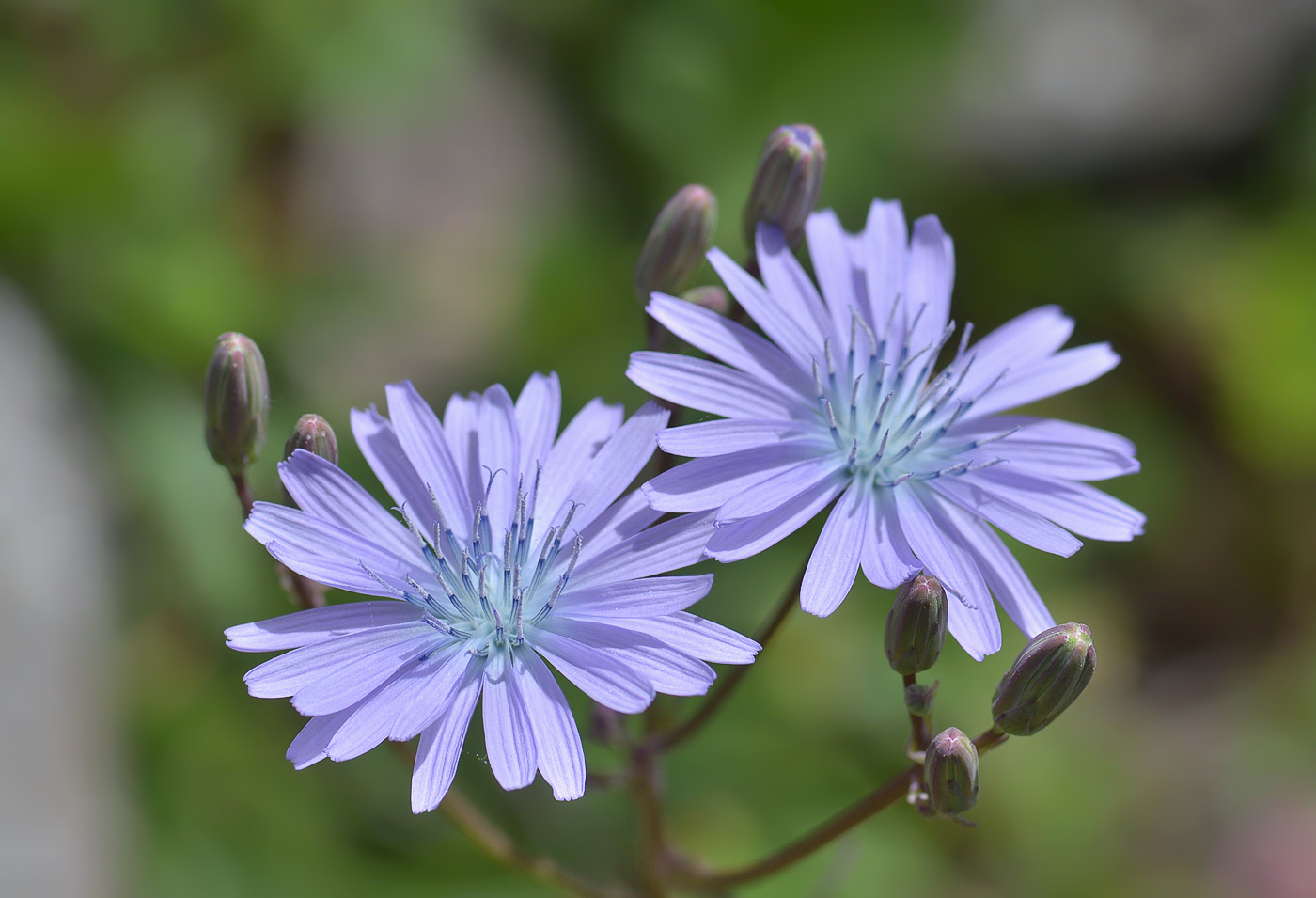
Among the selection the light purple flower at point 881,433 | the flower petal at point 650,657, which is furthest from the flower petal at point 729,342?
the flower petal at point 650,657

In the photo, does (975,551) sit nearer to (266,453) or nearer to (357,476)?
(357,476)

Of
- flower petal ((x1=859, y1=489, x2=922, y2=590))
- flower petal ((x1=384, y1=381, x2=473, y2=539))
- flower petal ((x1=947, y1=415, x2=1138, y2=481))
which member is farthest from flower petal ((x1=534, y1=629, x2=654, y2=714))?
flower petal ((x1=947, y1=415, x2=1138, y2=481))

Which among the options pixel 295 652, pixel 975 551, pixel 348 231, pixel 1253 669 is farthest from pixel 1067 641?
pixel 348 231

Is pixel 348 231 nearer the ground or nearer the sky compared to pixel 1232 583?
nearer the sky

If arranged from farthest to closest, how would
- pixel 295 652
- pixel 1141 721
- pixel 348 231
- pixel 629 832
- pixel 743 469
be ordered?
pixel 348 231
pixel 1141 721
pixel 629 832
pixel 743 469
pixel 295 652

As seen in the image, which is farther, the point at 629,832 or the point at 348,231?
the point at 348,231

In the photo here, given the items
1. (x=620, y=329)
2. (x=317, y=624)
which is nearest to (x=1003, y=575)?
(x=317, y=624)

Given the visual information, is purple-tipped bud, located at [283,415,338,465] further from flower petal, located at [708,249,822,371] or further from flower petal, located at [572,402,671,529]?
flower petal, located at [708,249,822,371]
